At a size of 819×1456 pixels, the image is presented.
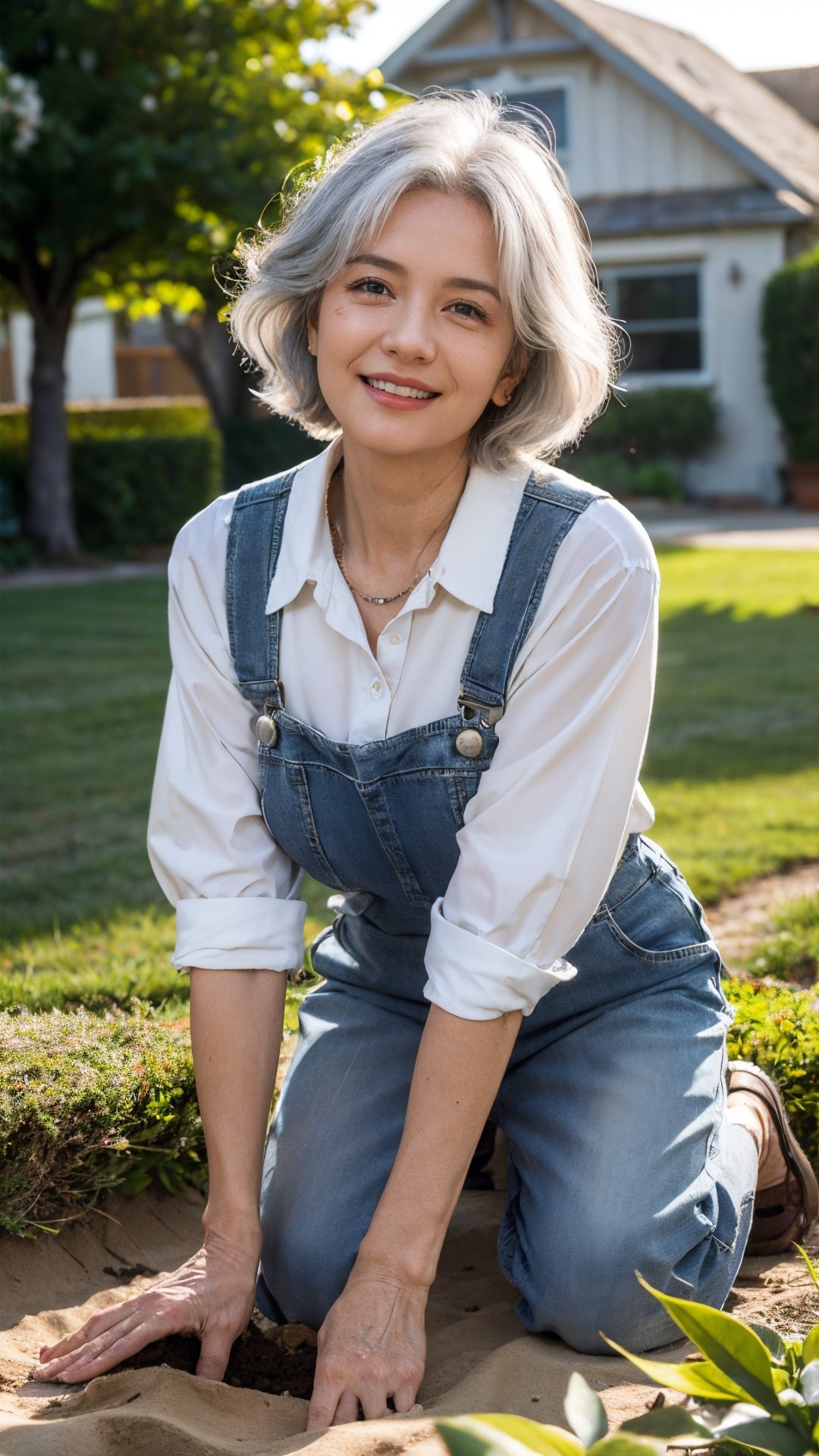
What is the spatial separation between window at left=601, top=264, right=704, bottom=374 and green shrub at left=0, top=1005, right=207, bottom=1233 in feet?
59.7

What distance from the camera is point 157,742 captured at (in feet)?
22.4

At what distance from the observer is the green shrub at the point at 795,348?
17828mm

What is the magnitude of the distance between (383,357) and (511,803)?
2.21ft

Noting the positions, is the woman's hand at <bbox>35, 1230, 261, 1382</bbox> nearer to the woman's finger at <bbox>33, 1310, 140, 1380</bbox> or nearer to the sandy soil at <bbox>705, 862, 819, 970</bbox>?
the woman's finger at <bbox>33, 1310, 140, 1380</bbox>

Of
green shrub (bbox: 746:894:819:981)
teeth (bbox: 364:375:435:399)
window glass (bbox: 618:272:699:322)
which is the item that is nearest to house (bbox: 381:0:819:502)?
window glass (bbox: 618:272:699:322)

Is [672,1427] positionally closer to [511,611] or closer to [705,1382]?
[705,1382]

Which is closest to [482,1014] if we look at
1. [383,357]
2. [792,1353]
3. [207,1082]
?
[207,1082]

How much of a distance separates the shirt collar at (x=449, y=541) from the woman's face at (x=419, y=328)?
0.35 feet

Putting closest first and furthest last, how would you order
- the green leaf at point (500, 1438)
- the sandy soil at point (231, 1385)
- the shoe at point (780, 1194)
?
1. the green leaf at point (500, 1438)
2. the sandy soil at point (231, 1385)
3. the shoe at point (780, 1194)

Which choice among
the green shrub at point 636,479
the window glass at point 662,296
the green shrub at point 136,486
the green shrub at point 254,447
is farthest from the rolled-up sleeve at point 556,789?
the window glass at point 662,296

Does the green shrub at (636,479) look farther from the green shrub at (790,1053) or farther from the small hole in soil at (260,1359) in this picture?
the small hole in soil at (260,1359)

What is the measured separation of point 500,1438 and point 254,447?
1689 cm

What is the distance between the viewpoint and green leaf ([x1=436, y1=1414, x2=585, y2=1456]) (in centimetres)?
121

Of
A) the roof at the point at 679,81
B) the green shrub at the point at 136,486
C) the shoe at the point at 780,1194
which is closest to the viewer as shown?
the shoe at the point at 780,1194
